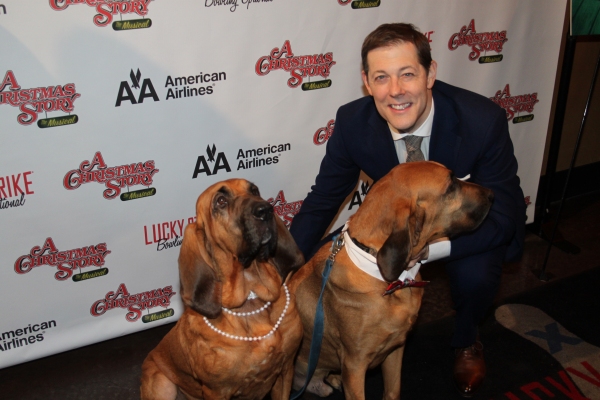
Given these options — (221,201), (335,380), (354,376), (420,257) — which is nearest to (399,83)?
(420,257)

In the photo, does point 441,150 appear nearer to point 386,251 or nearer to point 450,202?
point 450,202

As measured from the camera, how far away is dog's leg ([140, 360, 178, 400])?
3.14m

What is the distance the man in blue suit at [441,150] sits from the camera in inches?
131

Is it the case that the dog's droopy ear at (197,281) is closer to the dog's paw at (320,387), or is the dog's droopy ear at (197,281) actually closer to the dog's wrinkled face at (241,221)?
the dog's wrinkled face at (241,221)

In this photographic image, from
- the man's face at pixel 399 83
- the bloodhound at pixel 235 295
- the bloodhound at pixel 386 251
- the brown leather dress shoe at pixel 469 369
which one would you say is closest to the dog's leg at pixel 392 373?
the bloodhound at pixel 386 251

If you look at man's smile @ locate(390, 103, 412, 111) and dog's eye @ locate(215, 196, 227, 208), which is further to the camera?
man's smile @ locate(390, 103, 412, 111)

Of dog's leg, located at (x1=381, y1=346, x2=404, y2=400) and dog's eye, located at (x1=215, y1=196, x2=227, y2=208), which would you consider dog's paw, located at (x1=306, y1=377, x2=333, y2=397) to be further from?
dog's eye, located at (x1=215, y1=196, x2=227, y2=208)

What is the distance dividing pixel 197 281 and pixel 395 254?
947 mm

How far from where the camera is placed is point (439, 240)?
3.22 m

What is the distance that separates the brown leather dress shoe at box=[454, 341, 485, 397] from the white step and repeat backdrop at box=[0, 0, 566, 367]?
1868mm

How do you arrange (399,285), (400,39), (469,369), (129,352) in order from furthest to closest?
(129,352) → (469,369) → (400,39) → (399,285)

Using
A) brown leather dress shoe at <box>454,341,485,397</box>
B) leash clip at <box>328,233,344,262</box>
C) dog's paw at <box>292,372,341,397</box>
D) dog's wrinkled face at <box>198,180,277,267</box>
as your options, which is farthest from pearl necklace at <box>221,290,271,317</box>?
brown leather dress shoe at <box>454,341,485,397</box>

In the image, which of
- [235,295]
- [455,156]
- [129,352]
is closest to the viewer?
[235,295]

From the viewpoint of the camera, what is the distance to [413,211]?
2.83 meters
